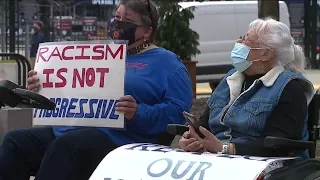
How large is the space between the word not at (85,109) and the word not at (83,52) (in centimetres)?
23

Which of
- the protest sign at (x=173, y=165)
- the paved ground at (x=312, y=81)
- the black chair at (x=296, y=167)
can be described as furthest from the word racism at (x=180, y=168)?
the paved ground at (x=312, y=81)

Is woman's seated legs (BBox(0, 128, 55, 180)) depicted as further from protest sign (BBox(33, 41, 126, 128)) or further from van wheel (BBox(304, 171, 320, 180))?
van wheel (BBox(304, 171, 320, 180))

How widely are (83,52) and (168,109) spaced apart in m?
0.55

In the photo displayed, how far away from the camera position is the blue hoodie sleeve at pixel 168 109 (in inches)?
158

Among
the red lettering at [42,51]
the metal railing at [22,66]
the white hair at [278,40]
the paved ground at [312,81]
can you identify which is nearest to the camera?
the white hair at [278,40]

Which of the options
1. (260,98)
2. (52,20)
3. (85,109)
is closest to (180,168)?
(260,98)

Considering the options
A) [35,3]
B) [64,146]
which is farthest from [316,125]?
[35,3]

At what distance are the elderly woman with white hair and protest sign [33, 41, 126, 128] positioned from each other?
0.54m

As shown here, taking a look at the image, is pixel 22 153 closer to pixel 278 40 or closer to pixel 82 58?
pixel 82 58

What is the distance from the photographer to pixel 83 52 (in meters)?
4.03

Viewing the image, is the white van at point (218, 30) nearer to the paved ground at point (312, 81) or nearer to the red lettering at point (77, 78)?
the paved ground at point (312, 81)

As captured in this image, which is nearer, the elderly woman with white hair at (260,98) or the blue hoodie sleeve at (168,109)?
the elderly woman with white hair at (260,98)

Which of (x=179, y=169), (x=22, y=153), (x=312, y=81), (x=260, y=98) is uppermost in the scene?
(x=260, y=98)

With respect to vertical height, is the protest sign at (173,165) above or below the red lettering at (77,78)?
below
